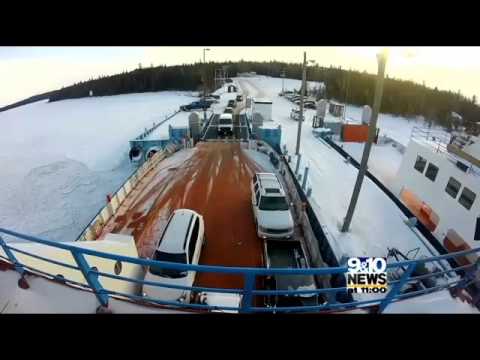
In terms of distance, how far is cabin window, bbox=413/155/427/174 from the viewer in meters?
12.3

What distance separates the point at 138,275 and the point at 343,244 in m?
6.77

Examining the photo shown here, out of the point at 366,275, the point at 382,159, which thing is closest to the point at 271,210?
the point at 366,275

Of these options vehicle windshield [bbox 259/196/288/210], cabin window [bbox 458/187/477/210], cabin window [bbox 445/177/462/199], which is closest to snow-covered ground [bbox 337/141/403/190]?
cabin window [bbox 445/177/462/199]

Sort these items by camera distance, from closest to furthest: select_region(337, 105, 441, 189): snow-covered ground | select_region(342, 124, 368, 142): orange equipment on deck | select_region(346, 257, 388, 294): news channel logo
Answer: select_region(346, 257, 388, 294): news channel logo, select_region(337, 105, 441, 189): snow-covered ground, select_region(342, 124, 368, 142): orange equipment on deck

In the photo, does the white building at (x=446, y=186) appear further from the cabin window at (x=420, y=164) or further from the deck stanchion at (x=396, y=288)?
the deck stanchion at (x=396, y=288)

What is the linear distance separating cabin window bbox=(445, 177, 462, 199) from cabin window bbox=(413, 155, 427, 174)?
1848 mm

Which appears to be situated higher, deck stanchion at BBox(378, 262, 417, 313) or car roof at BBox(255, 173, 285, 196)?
deck stanchion at BBox(378, 262, 417, 313)

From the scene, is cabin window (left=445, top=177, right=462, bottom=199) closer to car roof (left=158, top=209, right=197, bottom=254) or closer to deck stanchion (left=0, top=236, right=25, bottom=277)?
car roof (left=158, top=209, right=197, bottom=254)

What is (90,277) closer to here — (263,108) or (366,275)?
(366,275)

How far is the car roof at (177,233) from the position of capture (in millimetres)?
6418

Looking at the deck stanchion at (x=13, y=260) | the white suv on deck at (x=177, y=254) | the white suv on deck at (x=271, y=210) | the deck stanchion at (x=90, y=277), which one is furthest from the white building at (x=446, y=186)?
the deck stanchion at (x=13, y=260)

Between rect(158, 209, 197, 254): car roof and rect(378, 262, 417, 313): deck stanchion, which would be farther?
rect(158, 209, 197, 254): car roof

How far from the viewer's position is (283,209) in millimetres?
8680
